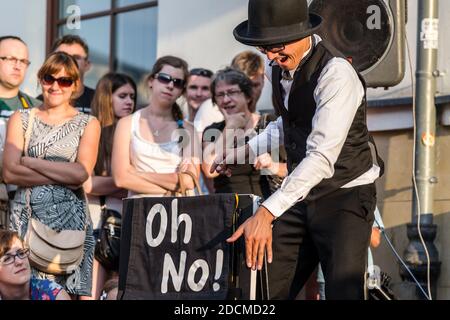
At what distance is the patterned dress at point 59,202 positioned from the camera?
6.99 m

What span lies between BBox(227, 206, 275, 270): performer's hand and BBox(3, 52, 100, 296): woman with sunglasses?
2.07 meters

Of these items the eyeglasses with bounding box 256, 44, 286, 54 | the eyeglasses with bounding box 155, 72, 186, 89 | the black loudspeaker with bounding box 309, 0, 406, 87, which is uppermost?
the black loudspeaker with bounding box 309, 0, 406, 87

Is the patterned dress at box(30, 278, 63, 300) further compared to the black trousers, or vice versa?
the patterned dress at box(30, 278, 63, 300)

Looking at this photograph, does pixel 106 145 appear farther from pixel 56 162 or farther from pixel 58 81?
pixel 56 162

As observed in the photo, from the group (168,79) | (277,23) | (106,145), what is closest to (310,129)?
(277,23)

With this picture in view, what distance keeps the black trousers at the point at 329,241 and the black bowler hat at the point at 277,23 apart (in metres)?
0.78

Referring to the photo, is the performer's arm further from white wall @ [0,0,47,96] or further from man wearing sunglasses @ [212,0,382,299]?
white wall @ [0,0,47,96]

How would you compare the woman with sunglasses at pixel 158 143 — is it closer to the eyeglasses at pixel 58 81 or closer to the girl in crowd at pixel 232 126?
the girl in crowd at pixel 232 126

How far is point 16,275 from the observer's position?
6.29 m

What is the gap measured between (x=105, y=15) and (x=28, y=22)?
3.01ft

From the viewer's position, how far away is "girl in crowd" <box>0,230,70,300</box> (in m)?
6.28

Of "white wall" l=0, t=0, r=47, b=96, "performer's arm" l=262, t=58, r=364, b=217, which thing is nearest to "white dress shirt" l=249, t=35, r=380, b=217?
"performer's arm" l=262, t=58, r=364, b=217
